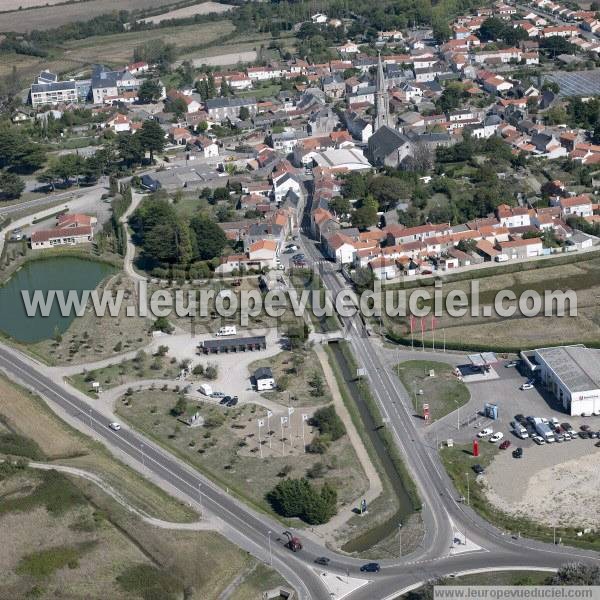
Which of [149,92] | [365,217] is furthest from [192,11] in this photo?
[365,217]

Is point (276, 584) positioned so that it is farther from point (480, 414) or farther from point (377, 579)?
point (480, 414)

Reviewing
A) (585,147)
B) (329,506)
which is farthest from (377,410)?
(585,147)

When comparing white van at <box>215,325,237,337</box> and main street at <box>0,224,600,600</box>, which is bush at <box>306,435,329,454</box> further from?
white van at <box>215,325,237,337</box>

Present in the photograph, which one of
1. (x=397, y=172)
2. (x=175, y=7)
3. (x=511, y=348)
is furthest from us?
(x=175, y=7)

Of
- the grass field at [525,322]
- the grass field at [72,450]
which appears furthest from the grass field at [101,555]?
the grass field at [525,322]

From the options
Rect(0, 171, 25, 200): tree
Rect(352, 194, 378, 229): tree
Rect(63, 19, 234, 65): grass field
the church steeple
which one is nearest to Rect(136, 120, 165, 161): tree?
Rect(0, 171, 25, 200): tree

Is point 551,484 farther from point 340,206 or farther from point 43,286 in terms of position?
point 43,286
